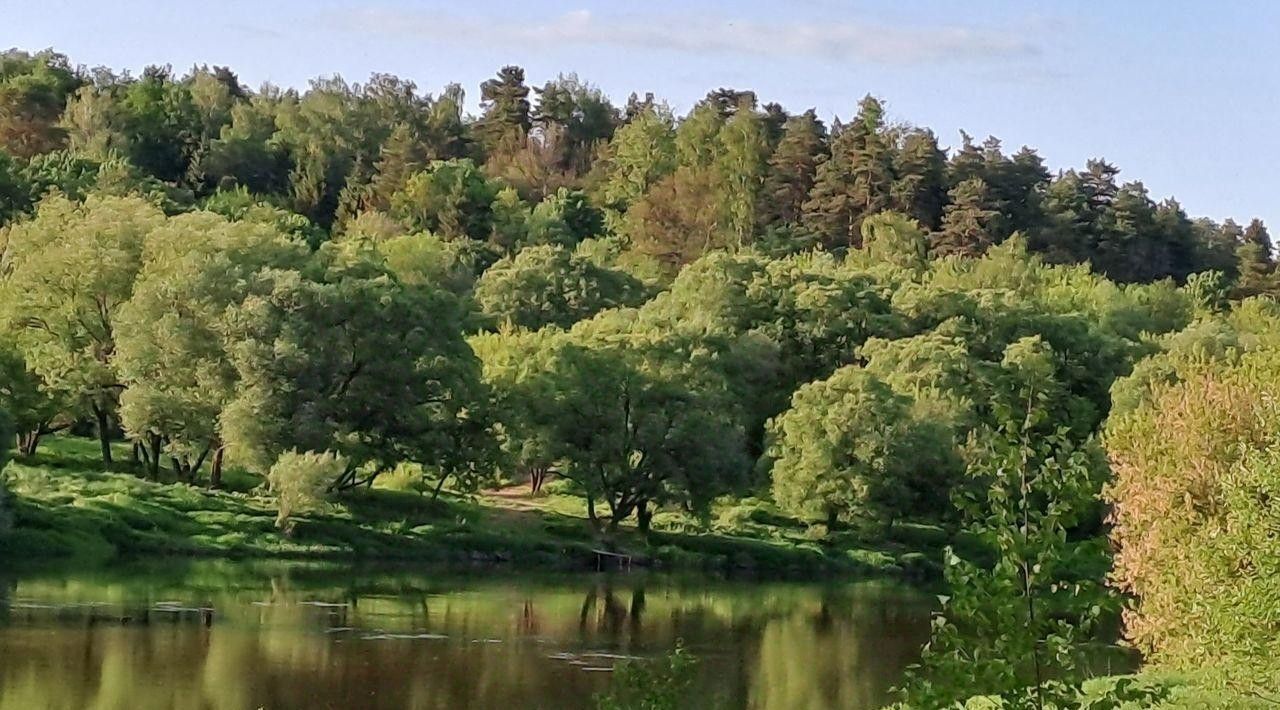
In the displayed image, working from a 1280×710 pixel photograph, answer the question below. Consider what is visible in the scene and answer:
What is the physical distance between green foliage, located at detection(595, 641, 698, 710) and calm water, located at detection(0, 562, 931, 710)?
62.7 feet

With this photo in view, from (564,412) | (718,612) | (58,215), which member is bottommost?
(718,612)

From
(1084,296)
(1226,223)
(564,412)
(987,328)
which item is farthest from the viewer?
(1226,223)

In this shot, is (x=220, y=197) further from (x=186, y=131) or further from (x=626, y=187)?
(x=626, y=187)

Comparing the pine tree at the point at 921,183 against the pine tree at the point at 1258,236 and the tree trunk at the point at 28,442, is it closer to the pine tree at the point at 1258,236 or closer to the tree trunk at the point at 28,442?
the pine tree at the point at 1258,236

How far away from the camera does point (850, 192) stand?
114250 millimetres

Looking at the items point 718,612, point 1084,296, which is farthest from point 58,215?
point 1084,296

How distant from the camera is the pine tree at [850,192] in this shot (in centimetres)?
11375

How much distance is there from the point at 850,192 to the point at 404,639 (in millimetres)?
80578

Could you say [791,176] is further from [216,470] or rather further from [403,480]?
[216,470]

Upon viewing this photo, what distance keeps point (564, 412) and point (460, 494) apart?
523 centimetres

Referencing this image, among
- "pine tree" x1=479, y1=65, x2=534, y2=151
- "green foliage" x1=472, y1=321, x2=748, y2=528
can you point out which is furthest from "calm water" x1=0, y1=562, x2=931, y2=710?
"pine tree" x1=479, y1=65, x2=534, y2=151

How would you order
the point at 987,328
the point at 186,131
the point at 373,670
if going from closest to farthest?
the point at 373,670 → the point at 987,328 → the point at 186,131

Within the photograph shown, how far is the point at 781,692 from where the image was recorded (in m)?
34.6

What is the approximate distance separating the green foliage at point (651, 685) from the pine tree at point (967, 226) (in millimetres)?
98615
